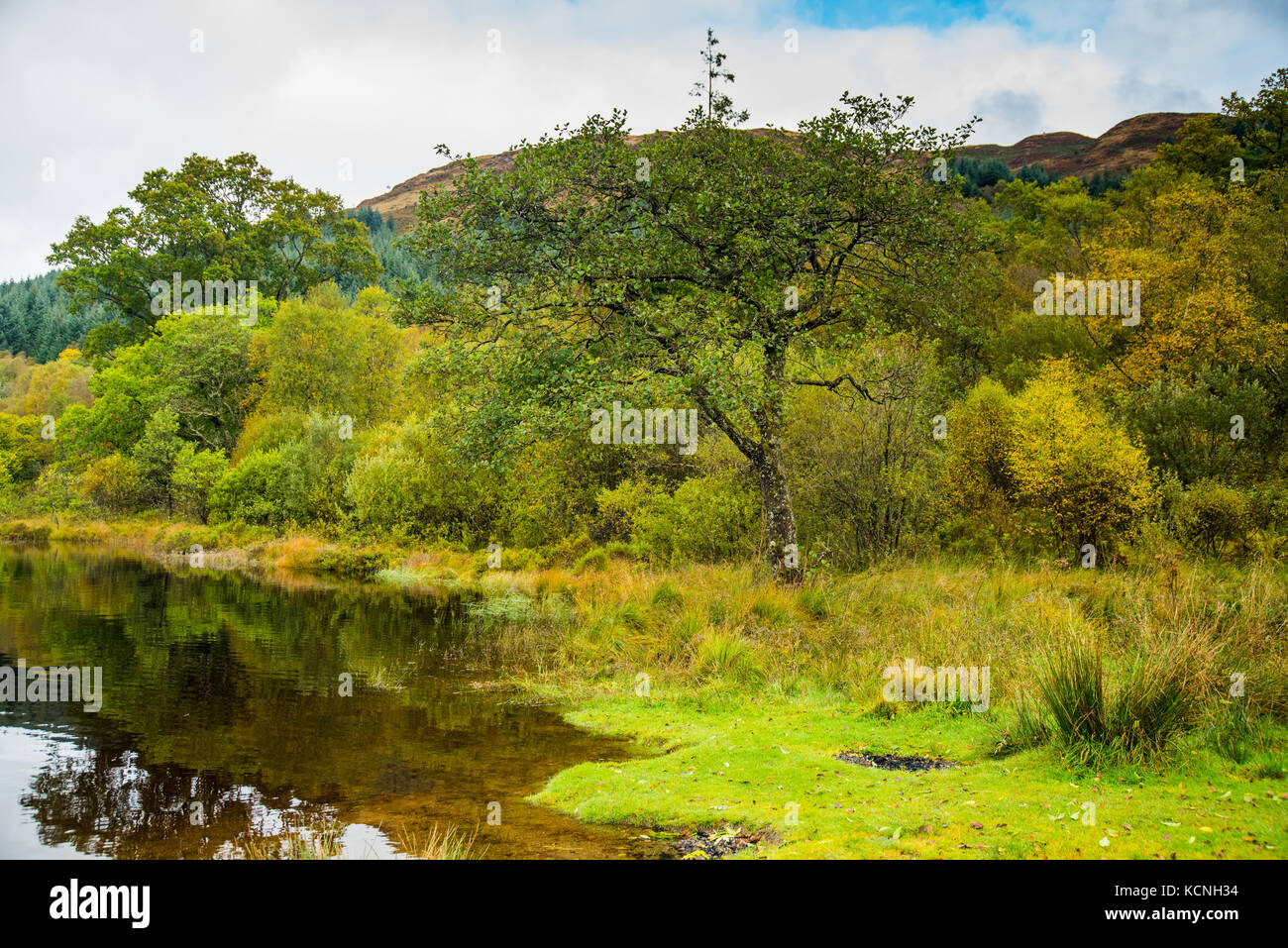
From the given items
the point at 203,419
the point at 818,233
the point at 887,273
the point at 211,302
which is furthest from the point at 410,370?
the point at 211,302

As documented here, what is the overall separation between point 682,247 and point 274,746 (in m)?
12.3

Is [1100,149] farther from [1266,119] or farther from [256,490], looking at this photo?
[256,490]

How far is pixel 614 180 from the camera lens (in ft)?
57.0

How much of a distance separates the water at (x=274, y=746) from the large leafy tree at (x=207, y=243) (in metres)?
44.4

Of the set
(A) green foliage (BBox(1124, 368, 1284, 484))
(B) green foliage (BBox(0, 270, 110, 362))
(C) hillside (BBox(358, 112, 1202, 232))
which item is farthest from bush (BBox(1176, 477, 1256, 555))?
(B) green foliage (BBox(0, 270, 110, 362))

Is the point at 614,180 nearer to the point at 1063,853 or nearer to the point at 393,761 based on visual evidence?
the point at 393,761

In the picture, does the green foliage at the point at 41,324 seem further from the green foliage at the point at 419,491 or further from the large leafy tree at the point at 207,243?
the green foliage at the point at 419,491

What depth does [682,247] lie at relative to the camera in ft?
58.7

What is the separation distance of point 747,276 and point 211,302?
5137 centimetres

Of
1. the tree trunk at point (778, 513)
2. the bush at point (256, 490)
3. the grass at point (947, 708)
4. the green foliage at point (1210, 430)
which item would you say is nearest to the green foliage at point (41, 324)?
the bush at point (256, 490)

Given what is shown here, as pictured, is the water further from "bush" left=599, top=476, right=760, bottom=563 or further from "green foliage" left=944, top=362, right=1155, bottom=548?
"green foliage" left=944, top=362, right=1155, bottom=548

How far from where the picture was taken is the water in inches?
327

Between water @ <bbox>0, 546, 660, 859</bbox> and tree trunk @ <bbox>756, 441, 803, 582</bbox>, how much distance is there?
657 cm

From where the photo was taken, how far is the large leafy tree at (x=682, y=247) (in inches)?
671
